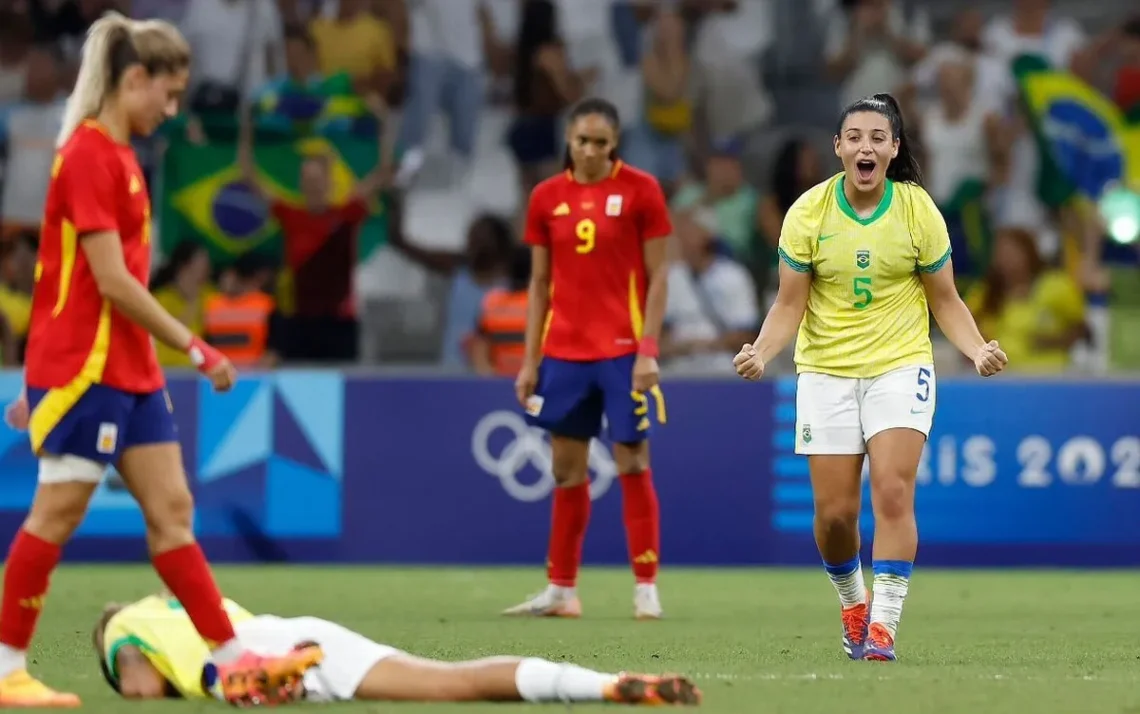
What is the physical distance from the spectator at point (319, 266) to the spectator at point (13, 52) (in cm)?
249

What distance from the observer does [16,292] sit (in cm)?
1602

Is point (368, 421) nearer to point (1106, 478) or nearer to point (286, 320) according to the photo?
point (286, 320)

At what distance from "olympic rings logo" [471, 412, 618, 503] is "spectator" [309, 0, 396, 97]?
4.18 meters

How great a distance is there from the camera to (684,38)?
1777 centimetres

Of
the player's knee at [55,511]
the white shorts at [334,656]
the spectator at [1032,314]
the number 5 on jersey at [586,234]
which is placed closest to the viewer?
the white shorts at [334,656]

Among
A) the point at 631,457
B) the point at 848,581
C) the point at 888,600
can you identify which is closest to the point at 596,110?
the point at 631,457

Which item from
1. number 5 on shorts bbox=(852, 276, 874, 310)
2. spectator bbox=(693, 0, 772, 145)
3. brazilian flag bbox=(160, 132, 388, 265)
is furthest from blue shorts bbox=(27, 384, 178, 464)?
spectator bbox=(693, 0, 772, 145)

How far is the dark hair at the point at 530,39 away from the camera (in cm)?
1755

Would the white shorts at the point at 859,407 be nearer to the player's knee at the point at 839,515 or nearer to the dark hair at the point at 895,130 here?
the player's knee at the point at 839,515

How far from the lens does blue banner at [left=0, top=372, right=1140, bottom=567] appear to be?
14305 millimetres

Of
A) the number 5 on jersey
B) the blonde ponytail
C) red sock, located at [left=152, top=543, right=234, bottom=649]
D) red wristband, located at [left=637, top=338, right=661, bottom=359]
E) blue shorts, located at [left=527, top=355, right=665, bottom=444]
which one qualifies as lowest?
red sock, located at [left=152, top=543, right=234, bottom=649]

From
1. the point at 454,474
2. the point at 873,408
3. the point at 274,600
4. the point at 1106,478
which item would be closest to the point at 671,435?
the point at 454,474

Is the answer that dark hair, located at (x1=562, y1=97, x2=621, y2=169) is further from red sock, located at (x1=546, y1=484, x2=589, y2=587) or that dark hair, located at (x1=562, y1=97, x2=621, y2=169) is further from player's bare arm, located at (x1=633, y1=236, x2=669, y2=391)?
red sock, located at (x1=546, y1=484, x2=589, y2=587)

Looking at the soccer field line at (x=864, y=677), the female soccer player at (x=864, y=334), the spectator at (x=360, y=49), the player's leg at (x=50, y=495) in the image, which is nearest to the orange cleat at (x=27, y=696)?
the player's leg at (x=50, y=495)
